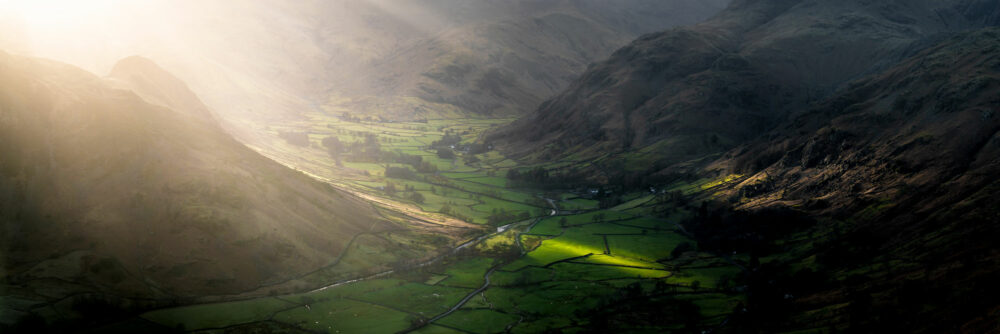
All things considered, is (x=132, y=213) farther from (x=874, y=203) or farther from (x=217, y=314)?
(x=874, y=203)

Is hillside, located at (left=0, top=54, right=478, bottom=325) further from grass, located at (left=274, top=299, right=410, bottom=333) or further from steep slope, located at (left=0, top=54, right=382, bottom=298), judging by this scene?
grass, located at (left=274, top=299, right=410, bottom=333)

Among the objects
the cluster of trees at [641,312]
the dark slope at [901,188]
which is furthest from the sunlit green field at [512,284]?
the dark slope at [901,188]

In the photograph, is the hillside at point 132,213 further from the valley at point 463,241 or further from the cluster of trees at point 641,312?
the cluster of trees at point 641,312

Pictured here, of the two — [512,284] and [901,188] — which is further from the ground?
[901,188]

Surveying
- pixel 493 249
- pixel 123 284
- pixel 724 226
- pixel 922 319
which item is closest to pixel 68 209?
pixel 123 284

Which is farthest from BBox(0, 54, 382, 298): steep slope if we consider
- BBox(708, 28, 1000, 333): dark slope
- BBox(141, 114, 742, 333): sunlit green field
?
BBox(708, 28, 1000, 333): dark slope

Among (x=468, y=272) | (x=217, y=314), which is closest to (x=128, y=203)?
(x=217, y=314)

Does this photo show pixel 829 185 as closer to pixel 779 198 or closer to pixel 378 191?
pixel 779 198

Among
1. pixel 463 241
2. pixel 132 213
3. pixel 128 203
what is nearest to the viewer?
pixel 132 213
